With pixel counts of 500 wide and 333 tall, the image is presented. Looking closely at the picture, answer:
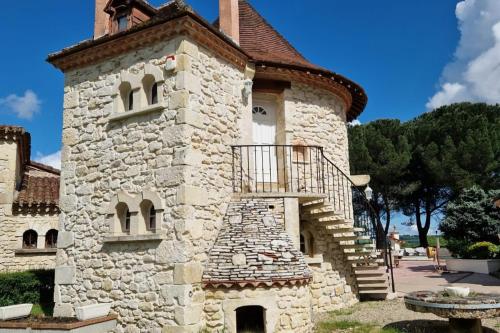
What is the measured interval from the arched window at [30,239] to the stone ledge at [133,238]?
28.1ft

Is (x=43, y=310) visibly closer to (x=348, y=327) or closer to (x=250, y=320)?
(x=250, y=320)

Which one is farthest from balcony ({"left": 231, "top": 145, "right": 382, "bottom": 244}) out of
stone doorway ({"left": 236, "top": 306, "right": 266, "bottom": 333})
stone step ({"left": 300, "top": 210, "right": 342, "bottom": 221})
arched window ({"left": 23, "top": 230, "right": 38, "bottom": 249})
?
arched window ({"left": 23, "top": 230, "right": 38, "bottom": 249})

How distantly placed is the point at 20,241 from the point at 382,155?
2079 cm

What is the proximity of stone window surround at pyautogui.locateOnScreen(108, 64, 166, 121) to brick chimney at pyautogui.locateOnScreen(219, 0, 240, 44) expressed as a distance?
2.44 meters

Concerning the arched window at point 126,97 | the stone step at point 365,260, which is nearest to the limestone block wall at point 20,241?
the arched window at point 126,97

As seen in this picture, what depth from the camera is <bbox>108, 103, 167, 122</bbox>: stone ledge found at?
8609 mm

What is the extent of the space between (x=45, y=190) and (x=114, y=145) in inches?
366

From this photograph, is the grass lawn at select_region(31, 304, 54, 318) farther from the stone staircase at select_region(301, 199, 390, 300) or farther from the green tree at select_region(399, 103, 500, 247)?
the green tree at select_region(399, 103, 500, 247)

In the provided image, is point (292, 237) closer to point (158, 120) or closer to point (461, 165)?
point (158, 120)

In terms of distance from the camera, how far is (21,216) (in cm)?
1553

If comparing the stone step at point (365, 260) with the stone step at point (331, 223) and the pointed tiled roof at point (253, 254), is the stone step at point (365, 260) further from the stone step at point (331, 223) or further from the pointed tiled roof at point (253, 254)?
the pointed tiled roof at point (253, 254)

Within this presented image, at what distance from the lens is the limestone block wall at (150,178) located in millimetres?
8055

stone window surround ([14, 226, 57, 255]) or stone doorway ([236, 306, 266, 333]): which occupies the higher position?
stone window surround ([14, 226, 57, 255])

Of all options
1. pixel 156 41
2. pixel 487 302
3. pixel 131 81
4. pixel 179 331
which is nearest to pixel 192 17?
pixel 156 41
